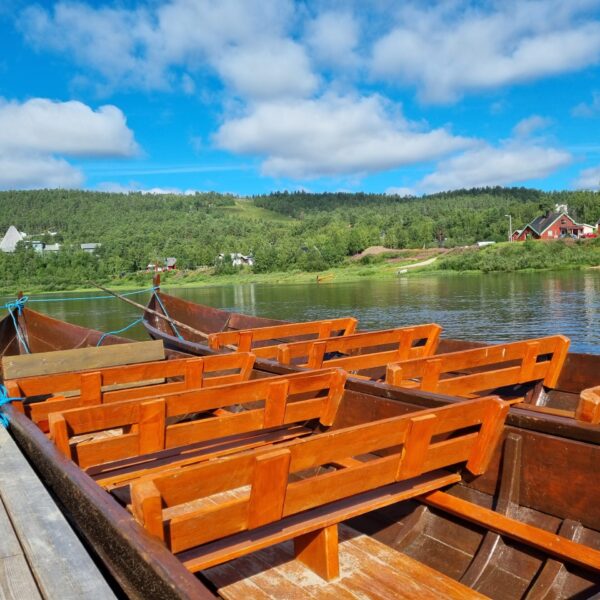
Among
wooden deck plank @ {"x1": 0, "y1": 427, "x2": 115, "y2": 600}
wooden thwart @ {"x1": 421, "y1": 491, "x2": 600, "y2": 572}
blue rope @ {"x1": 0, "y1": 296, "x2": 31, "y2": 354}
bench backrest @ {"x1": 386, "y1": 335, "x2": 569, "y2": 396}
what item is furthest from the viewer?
blue rope @ {"x1": 0, "y1": 296, "x2": 31, "y2": 354}

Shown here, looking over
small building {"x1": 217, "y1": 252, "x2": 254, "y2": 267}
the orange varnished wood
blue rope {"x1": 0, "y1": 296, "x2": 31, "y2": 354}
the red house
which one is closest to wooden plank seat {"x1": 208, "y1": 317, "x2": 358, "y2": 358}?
the orange varnished wood

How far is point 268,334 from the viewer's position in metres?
9.66

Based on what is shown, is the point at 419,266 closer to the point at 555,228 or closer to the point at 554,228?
the point at 554,228

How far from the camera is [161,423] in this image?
466 cm

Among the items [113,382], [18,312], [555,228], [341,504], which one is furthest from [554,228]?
[341,504]

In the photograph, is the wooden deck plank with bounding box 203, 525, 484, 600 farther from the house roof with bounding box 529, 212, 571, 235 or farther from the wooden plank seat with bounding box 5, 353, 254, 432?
the house roof with bounding box 529, 212, 571, 235

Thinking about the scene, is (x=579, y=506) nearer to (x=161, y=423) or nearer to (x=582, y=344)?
(x=161, y=423)

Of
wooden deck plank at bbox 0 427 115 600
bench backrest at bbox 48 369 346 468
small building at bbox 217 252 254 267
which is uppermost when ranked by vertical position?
small building at bbox 217 252 254 267

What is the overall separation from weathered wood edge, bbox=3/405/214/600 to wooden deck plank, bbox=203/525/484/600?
122 cm

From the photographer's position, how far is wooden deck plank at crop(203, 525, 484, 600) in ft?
12.4

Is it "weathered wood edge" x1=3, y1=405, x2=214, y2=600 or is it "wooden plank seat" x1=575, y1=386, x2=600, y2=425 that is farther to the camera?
"wooden plank seat" x1=575, y1=386, x2=600, y2=425

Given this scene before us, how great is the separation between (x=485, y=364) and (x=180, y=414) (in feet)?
11.5

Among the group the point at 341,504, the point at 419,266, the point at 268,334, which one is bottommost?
the point at 341,504

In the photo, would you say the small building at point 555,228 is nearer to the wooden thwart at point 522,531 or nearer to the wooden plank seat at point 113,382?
the wooden plank seat at point 113,382
